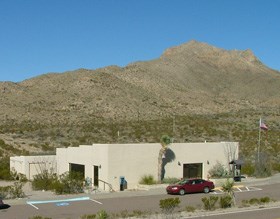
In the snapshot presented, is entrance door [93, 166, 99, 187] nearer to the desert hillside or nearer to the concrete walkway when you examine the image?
the concrete walkway

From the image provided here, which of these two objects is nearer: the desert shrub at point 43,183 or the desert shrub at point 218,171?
the desert shrub at point 43,183

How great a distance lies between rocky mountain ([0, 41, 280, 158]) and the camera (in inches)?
3509

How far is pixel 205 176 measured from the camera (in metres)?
40.6

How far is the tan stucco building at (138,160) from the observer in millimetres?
36531

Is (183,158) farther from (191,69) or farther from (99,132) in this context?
(191,69)

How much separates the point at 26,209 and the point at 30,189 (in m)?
11.0

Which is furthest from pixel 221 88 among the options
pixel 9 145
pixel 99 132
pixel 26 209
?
pixel 26 209

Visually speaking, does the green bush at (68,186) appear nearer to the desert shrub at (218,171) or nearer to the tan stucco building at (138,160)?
the tan stucco building at (138,160)

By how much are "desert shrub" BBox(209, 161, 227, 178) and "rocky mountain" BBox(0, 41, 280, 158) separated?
27986 millimetres

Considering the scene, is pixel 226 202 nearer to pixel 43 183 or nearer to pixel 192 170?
pixel 192 170

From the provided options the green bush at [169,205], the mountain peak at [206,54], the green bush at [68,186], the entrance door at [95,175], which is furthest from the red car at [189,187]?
the mountain peak at [206,54]

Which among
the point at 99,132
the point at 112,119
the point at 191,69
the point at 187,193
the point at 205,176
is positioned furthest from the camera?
the point at 191,69

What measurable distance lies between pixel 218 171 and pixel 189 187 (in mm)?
7920

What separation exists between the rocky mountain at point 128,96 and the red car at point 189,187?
Answer: 113 feet
